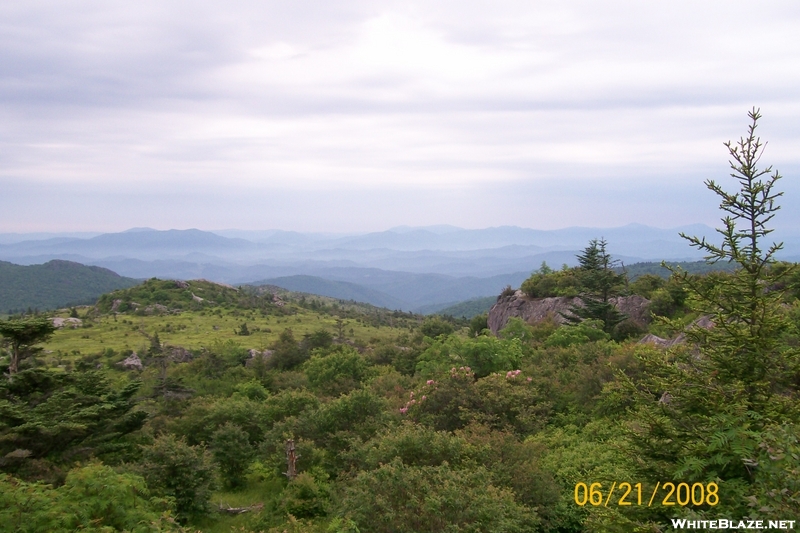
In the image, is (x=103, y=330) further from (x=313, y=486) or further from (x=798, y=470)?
(x=798, y=470)

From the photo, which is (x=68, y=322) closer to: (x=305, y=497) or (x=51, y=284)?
(x=305, y=497)

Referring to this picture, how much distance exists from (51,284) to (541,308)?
178 m

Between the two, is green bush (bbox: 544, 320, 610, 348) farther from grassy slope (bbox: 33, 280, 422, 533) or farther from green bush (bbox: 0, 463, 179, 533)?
grassy slope (bbox: 33, 280, 422, 533)

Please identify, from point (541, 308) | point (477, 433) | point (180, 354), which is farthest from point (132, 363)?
point (477, 433)

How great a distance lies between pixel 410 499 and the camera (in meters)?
10.4

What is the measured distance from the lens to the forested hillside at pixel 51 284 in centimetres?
14729

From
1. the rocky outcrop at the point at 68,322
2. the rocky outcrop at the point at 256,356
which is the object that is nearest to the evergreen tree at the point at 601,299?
the rocky outcrop at the point at 256,356

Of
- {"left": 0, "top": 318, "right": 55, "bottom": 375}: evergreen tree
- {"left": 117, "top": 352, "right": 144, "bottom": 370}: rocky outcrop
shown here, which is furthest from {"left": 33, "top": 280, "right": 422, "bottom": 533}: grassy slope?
{"left": 0, "top": 318, "right": 55, "bottom": 375}: evergreen tree

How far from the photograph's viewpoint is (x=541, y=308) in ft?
130

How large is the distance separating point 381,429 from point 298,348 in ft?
75.2

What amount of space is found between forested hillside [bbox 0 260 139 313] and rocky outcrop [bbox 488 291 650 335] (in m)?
137

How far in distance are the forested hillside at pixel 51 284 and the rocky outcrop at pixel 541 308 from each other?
450 ft

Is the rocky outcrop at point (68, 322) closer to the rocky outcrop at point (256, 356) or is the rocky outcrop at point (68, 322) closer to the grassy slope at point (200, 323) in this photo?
the grassy slope at point (200, 323)

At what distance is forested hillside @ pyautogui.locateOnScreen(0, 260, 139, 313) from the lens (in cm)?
14729
